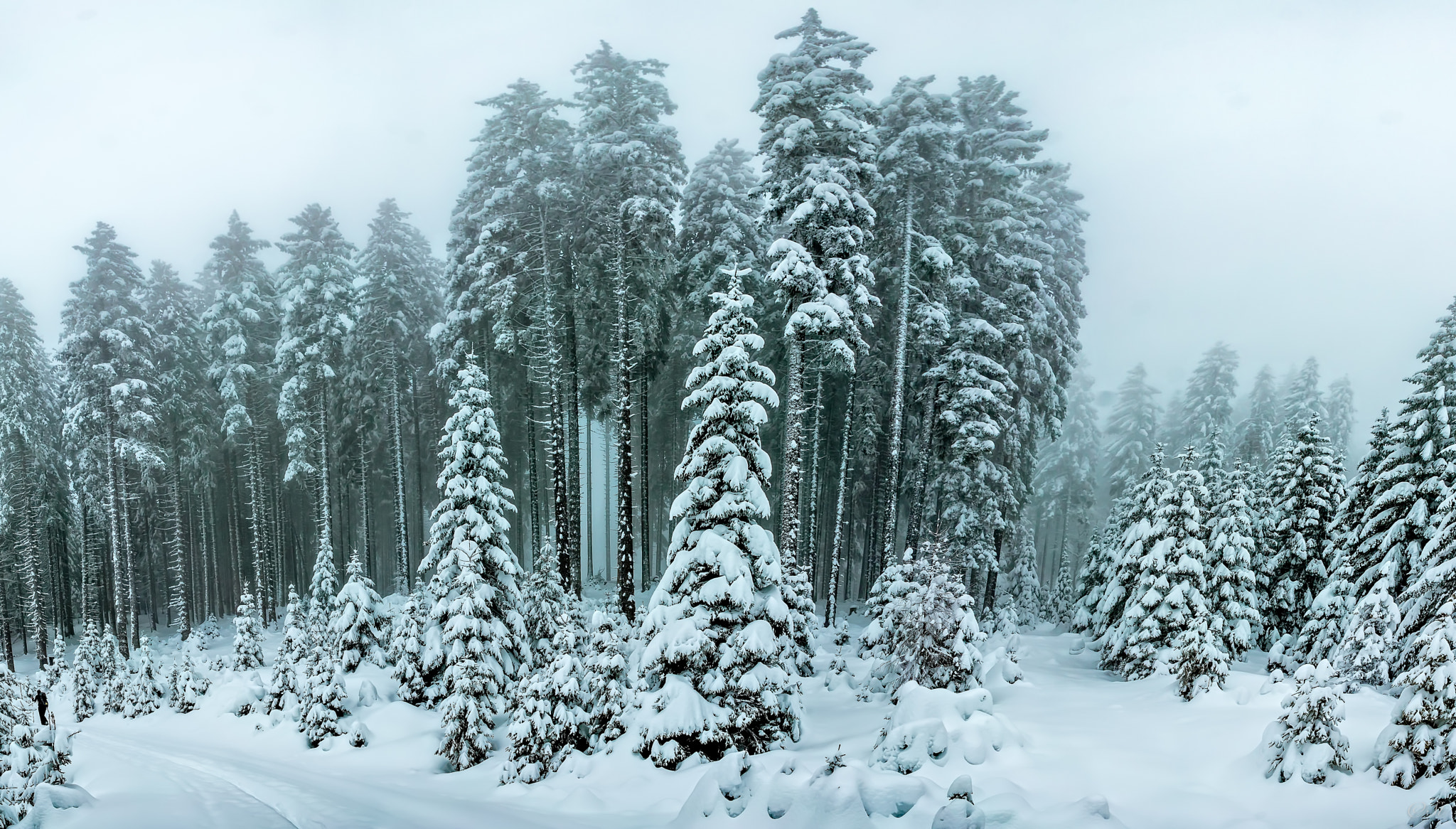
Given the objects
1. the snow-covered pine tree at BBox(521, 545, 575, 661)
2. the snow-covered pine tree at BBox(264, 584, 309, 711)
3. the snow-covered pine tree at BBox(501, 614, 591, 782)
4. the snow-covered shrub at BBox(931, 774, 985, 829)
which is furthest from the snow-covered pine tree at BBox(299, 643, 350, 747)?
the snow-covered shrub at BBox(931, 774, 985, 829)

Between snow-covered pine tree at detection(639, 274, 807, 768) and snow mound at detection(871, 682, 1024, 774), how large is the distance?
192 cm

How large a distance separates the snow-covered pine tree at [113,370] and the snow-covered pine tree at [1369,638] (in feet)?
121

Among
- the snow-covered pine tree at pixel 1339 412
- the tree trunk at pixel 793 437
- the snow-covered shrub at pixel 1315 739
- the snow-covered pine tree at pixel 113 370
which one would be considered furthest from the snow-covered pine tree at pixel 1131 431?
the snow-covered pine tree at pixel 113 370

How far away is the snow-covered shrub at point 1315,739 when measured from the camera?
8922 mm

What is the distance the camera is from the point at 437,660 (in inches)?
593

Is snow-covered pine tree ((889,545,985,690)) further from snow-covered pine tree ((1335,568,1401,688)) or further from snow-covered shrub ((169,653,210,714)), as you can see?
snow-covered shrub ((169,653,210,714))

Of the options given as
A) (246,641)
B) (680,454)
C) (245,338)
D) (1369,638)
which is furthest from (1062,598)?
(245,338)

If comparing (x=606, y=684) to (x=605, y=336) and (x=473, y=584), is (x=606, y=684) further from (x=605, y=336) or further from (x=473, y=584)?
(x=605, y=336)

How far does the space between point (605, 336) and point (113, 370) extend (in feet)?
61.6

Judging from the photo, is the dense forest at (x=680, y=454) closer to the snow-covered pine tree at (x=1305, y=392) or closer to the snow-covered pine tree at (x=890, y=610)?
the snow-covered pine tree at (x=890, y=610)

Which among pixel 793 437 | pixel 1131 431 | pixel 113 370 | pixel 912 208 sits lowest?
pixel 1131 431

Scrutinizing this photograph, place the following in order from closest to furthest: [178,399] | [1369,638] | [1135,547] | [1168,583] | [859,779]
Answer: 1. [859,779]
2. [1369,638]
3. [1168,583]
4. [1135,547]
5. [178,399]

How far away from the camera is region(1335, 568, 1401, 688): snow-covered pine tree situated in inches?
476

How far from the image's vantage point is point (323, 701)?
14.8 metres
